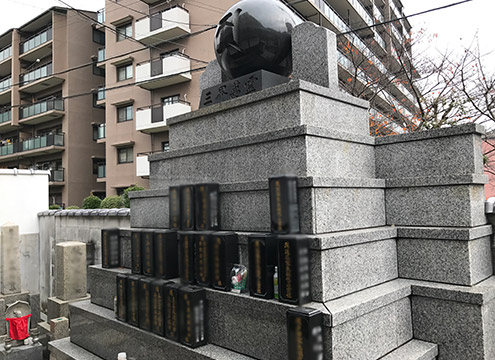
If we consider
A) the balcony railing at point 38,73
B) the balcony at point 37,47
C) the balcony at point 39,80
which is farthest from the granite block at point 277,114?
the balcony at point 37,47

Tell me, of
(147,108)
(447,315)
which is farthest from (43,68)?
(447,315)

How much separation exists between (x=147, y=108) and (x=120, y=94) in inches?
118

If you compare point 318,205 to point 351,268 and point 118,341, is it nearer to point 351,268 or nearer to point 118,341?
point 351,268

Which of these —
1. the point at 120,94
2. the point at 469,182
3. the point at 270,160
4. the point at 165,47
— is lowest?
the point at 469,182

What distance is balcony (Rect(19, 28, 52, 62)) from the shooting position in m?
24.1

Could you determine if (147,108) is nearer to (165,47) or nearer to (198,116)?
(165,47)

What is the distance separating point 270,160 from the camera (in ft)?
12.4

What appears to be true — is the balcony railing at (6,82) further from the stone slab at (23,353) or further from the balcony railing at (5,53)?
the stone slab at (23,353)

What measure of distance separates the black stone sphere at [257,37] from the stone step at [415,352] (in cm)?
338

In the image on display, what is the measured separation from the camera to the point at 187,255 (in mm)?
3922

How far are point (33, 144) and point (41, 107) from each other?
259 centimetres

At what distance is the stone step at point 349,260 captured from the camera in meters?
3.02

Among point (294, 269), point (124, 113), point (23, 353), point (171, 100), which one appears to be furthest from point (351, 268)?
point (124, 113)

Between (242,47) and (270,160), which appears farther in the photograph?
(242,47)
